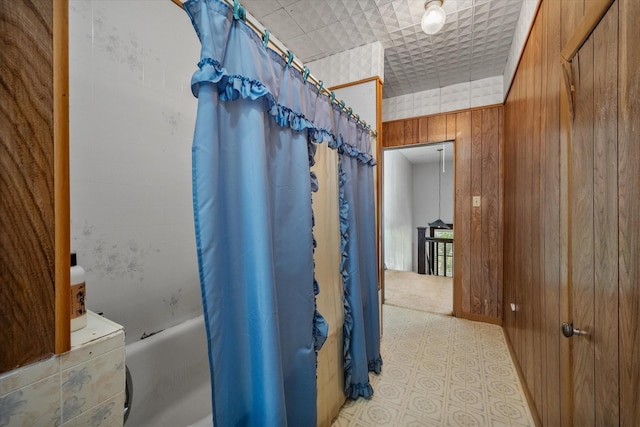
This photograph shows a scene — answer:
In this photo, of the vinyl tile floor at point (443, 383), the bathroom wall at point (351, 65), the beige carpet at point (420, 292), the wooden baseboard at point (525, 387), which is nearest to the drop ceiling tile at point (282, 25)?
the bathroom wall at point (351, 65)

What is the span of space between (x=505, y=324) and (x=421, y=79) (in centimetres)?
267

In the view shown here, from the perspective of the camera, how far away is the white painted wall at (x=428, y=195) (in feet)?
20.6

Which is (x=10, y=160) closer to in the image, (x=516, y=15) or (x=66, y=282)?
(x=66, y=282)

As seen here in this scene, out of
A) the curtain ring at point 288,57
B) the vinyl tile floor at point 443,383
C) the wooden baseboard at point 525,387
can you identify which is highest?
the curtain ring at point 288,57

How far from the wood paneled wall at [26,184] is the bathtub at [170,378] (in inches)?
33.1

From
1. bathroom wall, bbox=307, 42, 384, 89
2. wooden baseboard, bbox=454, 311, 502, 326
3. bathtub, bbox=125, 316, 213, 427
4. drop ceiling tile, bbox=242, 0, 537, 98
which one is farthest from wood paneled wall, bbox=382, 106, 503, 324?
bathtub, bbox=125, 316, 213, 427

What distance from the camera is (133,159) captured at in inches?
51.3

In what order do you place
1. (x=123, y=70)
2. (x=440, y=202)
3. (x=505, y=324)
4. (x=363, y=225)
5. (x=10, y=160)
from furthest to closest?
(x=440, y=202), (x=505, y=324), (x=363, y=225), (x=123, y=70), (x=10, y=160)

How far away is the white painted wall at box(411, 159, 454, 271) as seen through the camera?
6.29 metres

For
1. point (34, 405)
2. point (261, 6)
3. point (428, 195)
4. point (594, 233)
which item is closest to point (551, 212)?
point (594, 233)

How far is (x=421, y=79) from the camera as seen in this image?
9.34 feet

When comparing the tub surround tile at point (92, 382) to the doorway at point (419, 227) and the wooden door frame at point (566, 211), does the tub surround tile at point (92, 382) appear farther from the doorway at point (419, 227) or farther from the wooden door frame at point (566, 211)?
the doorway at point (419, 227)

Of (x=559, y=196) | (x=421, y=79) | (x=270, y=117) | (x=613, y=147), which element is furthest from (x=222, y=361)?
(x=421, y=79)

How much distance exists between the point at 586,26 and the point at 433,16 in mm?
1142
